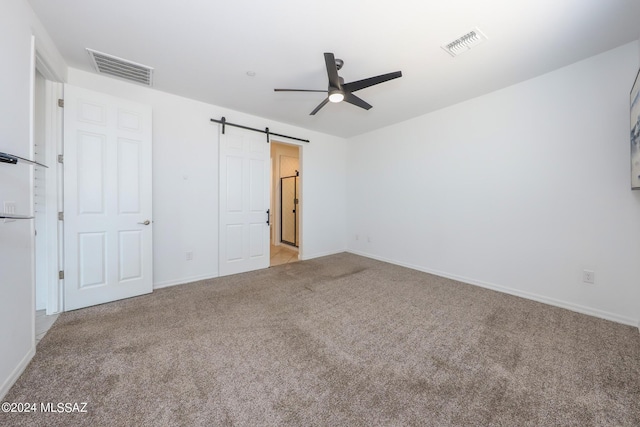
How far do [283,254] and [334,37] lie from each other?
4.26m

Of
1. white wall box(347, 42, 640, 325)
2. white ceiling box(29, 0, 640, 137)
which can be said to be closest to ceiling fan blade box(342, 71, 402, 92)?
white ceiling box(29, 0, 640, 137)

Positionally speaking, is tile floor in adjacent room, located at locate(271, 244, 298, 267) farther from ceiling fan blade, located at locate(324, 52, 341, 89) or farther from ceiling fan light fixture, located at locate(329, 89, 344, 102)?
ceiling fan blade, located at locate(324, 52, 341, 89)

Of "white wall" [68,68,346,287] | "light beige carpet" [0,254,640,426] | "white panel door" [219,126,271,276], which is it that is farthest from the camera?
"white panel door" [219,126,271,276]

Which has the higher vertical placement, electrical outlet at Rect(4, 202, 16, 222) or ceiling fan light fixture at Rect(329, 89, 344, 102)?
ceiling fan light fixture at Rect(329, 89, 344, 102)

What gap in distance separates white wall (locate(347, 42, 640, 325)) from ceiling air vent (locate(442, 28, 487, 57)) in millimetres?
1297

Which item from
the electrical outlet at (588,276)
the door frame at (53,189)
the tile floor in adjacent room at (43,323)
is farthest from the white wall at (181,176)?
the electrical outlet at (588,276)

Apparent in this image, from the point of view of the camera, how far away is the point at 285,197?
21.0 ft

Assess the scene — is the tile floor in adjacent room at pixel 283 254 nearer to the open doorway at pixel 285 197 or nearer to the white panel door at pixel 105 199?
the open doorway at pixel 285 197

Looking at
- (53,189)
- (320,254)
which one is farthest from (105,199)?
(320,254)

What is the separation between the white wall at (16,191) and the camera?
1474mm

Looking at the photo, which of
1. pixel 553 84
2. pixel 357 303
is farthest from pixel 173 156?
pixel 553 84

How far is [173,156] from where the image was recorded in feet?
10.9

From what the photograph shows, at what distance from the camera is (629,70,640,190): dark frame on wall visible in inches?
77.2

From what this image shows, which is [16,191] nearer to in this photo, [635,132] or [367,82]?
[367,82]
